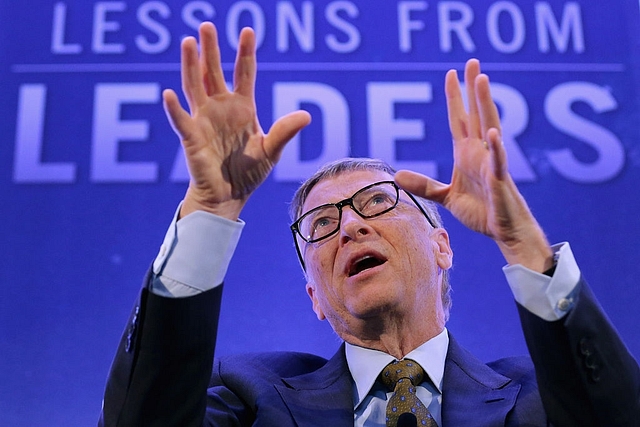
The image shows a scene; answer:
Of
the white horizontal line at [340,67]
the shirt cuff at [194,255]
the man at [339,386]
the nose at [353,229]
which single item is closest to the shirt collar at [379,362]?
the man at [339,386]

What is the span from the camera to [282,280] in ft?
8.30

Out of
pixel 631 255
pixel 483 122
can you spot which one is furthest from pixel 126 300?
pixel 631 255

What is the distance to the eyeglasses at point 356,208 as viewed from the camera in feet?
6.37

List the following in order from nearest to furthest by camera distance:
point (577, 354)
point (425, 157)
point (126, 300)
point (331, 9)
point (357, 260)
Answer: point (577, 354) < point (357, 260) < point (126, 300) < point (425, 157) < point (331, 9)

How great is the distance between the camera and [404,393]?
5.51 feet

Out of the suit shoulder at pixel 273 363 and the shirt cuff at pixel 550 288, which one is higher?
the shirt cuff at pixel 550 288

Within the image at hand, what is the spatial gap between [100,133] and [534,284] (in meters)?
1.80

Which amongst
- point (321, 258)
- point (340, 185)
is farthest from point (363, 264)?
point (340, 185)

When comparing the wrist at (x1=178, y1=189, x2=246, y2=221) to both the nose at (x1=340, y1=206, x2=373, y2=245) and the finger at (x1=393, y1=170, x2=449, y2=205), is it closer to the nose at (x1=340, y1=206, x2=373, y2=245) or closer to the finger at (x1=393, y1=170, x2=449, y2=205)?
the finger at (x1=393, y1=170, x2=449, y2=205)

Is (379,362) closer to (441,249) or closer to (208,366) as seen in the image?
(441,249)

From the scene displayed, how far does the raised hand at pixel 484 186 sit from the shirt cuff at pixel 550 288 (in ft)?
0.09

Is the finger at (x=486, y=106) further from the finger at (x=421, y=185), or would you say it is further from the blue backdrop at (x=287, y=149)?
the blue backdrop at (x=287, y=149)

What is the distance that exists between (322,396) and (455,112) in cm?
72

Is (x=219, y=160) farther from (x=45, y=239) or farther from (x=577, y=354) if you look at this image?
(x=45, y=239)
